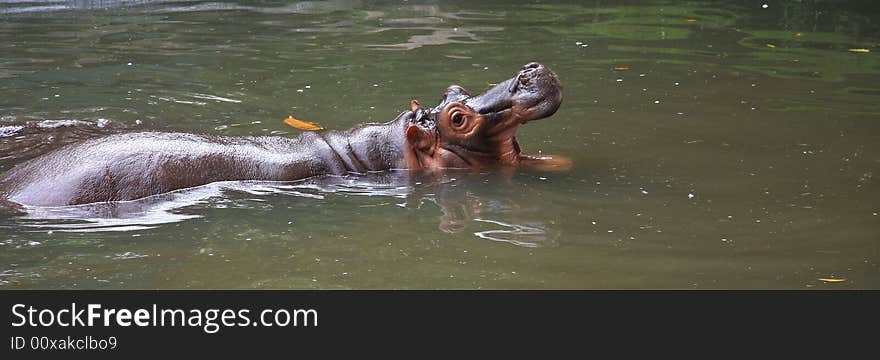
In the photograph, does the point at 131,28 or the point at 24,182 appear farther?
the point at 131,28

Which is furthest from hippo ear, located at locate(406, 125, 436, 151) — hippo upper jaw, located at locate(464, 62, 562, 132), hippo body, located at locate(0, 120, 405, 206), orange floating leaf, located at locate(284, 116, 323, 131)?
orange floating leaf, located at locate(284, 116, 323, 131)

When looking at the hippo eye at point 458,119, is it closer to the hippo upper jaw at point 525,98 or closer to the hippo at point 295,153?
the hippo at point 295,153

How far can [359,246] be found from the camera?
5984mm

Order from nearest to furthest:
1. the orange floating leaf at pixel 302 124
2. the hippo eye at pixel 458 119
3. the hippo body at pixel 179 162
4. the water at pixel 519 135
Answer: the water at pixel 519 135
the hippo body at pixel 179 162
the hippo eye at pixel 458 119
the orange floating leaf at pixel 302 124

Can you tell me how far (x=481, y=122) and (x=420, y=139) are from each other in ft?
1.31

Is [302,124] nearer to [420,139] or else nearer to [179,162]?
[420,139]

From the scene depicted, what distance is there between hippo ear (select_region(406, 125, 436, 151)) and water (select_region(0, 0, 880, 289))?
245 mm

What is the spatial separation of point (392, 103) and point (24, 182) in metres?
3.67

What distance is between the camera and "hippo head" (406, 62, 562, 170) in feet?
24.0

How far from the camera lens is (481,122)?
7434 millimetres

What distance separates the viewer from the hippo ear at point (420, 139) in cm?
750

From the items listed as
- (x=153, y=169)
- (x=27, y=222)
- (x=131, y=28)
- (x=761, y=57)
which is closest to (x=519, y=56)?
(x=761, y=57)

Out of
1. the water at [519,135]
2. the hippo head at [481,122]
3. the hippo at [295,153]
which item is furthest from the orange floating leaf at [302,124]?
the hippo head at [481,122]

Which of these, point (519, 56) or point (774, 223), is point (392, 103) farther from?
point (774, 223)
